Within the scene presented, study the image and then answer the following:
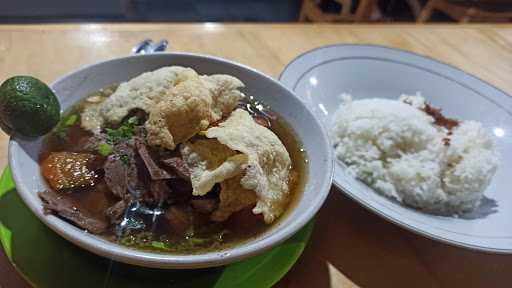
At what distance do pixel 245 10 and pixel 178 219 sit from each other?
316 cm

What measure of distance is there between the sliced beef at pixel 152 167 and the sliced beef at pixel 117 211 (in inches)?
2.9

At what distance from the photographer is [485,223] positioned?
3.65ft

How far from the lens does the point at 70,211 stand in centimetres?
77

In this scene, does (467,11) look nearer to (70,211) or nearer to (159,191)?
(159,191)

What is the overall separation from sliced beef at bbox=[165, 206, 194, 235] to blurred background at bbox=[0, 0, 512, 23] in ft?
7.57

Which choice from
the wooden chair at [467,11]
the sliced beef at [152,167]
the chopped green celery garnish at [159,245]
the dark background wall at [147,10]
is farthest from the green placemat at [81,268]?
the wooden chair at [467,11]

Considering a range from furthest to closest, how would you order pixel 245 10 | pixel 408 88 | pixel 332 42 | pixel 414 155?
1. pixel 245 10
2. pixel 332 42
3. pixel 408 88
4. pixel 414 155

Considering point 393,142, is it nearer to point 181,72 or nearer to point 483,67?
point 181,72

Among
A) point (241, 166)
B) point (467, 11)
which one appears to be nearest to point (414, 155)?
point (241, 166)

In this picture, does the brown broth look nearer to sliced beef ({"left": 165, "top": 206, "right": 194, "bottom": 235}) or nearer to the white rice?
sliced beef ({"left": 165, "top": 206, "right": 194, "bottom": 235})

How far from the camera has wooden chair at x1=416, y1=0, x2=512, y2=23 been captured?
2.98m

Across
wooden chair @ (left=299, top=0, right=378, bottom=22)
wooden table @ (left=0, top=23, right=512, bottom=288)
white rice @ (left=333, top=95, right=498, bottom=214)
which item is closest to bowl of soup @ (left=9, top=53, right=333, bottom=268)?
wooden table @ (left=0, top=23, right=512, bottom=288)

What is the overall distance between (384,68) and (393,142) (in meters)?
0.40

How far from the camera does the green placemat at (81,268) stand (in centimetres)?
78
